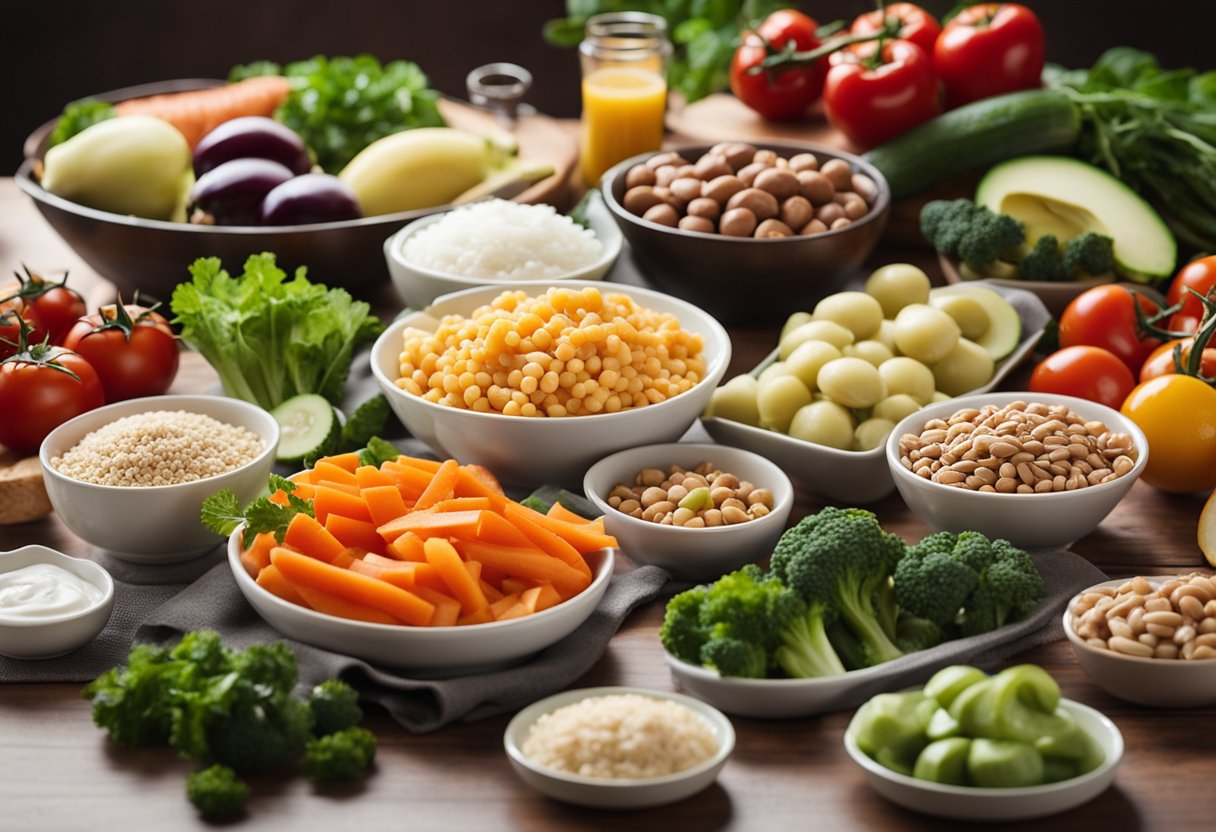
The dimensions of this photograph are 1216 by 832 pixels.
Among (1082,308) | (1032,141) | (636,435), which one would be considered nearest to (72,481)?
(636,435)

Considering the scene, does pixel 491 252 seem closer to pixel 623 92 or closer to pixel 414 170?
pixel 414 170

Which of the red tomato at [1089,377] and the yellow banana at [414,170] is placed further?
the yellow banana at [414,170]

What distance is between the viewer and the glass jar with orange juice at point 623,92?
12.0 ft

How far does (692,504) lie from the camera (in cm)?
215

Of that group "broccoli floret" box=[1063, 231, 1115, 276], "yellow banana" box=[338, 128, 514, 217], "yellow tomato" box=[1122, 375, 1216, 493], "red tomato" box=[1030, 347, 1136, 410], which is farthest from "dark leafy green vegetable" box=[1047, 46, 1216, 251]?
"yellow banana" box=[338, 128, 514, 217]

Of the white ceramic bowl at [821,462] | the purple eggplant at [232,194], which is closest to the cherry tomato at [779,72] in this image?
the purple eggplant at [232,194]

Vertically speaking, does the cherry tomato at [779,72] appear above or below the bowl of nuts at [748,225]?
above

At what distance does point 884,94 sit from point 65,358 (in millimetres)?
2085

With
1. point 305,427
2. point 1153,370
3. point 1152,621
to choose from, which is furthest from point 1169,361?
point 305,427

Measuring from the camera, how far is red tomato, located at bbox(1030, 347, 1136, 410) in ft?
8.43

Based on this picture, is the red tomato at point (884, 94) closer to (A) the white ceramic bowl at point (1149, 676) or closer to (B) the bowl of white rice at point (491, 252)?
(B) the bowl of white rice at point (491, 252)

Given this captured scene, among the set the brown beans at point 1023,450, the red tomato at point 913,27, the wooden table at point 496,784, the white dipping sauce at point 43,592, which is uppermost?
the red tomato at point 913,27

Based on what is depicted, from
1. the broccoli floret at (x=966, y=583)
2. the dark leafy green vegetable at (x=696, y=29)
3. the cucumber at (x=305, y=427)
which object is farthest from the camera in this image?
the dark leafy green vegetable at (x=696, y=29)

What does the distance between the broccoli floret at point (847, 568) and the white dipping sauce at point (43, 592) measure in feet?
3.32
